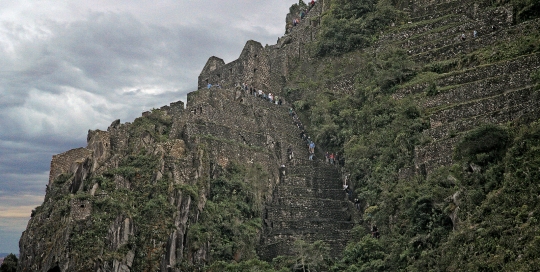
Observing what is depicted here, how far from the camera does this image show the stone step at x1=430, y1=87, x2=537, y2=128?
3966 centimetres

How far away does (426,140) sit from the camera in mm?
41750

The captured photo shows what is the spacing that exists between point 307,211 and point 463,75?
10898 mm

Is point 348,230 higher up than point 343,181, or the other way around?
point 343,181

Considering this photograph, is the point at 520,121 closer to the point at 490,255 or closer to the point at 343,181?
the point at 490,255

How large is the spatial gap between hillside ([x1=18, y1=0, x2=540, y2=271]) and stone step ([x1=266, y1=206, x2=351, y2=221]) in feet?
0.26

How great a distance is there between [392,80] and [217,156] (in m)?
11.4

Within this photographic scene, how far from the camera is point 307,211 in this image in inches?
1825

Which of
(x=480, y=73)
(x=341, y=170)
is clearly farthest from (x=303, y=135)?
(x=480, y=73)

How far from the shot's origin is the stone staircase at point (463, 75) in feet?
131

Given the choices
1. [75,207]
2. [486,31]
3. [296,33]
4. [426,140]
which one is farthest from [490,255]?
[296,33]

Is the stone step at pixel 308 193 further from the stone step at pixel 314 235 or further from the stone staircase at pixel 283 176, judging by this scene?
the stone step at pixel 314 235

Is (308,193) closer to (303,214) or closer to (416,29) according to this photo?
(303,214)

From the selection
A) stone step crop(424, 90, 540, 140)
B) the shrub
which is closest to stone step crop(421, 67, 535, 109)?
stone step crop(424, 90, 540, 140)

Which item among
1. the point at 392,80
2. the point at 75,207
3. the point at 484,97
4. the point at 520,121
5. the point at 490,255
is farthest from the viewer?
the point at 392,80
